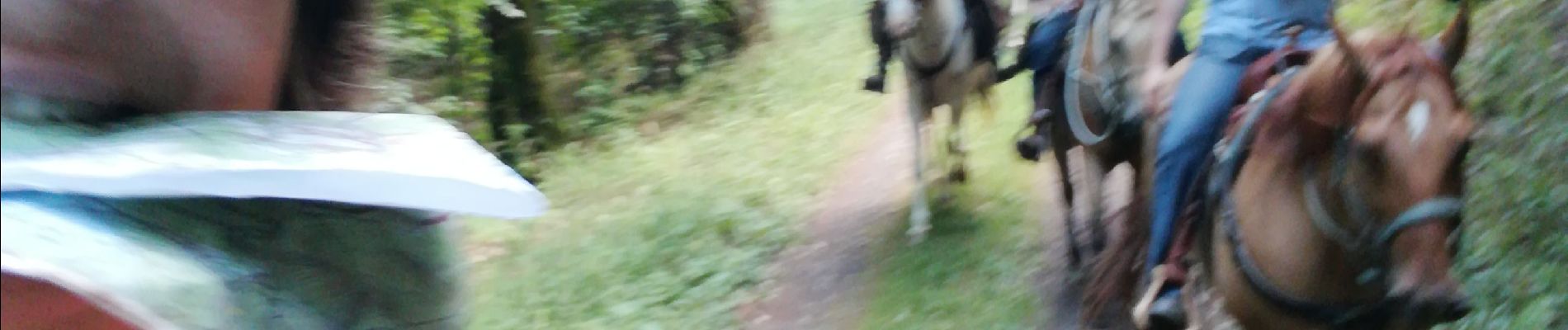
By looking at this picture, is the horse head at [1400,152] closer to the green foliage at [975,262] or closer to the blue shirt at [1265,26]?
the blue shirt at [1265,26]

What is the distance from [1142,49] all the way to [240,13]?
148 inches

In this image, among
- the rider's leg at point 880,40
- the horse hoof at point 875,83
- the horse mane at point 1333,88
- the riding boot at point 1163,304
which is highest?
the rider's leg at point 880,40

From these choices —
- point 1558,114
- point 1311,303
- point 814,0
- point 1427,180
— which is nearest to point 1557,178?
point 1558,114

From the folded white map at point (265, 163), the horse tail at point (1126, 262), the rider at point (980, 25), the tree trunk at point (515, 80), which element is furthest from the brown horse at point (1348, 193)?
the tree trunk at point (515, 80)

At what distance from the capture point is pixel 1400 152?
219cm

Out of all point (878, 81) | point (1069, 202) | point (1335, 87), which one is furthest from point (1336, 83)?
point (878, 81)

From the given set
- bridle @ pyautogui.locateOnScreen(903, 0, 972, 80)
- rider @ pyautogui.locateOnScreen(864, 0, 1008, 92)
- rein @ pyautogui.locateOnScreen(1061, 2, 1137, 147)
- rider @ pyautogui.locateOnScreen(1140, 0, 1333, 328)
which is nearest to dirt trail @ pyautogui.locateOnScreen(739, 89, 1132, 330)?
rein @ pyautogui.locateOnScreen(1061, 2, 1137, 147)

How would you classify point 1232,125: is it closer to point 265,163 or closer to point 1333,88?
point 1333,88

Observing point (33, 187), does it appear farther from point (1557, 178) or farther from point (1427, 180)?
point (1557, 178)

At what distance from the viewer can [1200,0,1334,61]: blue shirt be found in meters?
3.43

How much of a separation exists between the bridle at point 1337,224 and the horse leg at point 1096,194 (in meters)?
1.74

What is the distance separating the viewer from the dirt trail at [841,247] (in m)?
5.72

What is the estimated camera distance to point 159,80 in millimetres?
752

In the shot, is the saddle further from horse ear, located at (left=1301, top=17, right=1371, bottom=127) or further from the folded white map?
the folded white map
